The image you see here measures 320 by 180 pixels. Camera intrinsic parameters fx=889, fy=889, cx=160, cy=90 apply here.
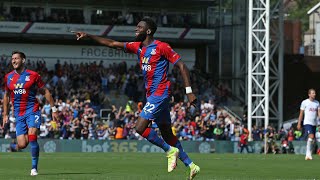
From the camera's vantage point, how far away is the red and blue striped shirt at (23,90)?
A: 58.6 feet

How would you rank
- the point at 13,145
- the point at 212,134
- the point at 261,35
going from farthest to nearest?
1. the point at 261,35
2. the point at 212,134
3. the point at 13,145

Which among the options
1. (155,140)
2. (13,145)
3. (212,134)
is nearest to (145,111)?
(155,140)

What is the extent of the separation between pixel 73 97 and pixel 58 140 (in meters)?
7.93

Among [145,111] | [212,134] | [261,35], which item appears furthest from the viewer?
[261,35]

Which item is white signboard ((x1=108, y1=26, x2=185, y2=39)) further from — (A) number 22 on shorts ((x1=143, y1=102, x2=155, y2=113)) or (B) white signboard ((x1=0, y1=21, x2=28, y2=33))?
(A) number 22 on shorts ((x1=143, y1=102, x2=155, y2=113))

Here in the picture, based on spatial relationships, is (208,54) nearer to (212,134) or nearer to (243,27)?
(243,27)

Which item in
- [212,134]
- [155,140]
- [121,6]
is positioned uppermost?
[121,6]

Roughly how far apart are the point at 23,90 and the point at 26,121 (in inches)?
24.7

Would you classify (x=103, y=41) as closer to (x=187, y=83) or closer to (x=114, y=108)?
Result: (x=187, y=83)

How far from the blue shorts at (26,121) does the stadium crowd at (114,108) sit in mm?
21060

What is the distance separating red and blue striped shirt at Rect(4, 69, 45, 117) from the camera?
58.6 feet

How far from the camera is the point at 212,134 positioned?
43.7 m

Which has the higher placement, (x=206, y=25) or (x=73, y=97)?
Answer: (x=206, y=25)

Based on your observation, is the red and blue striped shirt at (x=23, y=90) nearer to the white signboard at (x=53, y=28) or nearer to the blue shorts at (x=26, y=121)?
the blue shorts at (x=26, y=121)
